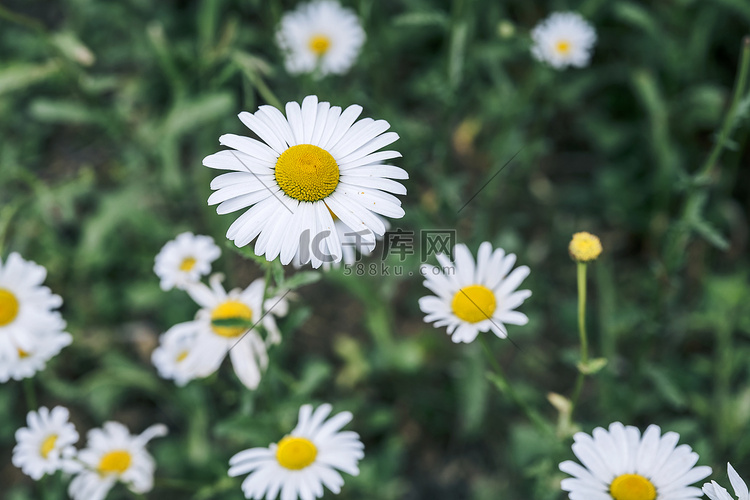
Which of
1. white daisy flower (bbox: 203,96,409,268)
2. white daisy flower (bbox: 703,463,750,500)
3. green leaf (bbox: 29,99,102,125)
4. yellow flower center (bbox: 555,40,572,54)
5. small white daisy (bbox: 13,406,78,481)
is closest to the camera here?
white daisy flower (bbox: 703,463,750,500)

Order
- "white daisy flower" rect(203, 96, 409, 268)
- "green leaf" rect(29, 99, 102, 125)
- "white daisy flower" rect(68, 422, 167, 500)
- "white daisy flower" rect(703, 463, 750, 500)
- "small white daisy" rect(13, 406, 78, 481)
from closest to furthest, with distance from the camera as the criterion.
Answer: "white daisy flower" rect(703, 463, 750, 500) < "white daisy flower" rect(203, 96, 409, 268) < "small white daisy" rect(13, 406, 78, 481) < "white daisy flower" rect(68, 422, 167, 500) < "green leaf" rect(29, 99, 102, 125)

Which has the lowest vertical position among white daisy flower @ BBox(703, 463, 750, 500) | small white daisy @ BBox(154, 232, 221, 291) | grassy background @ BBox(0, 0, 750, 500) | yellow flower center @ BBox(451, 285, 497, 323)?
white daisy flower @ BBox(703, 463, 750, 500)

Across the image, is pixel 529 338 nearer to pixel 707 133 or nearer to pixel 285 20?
pixel 707 133

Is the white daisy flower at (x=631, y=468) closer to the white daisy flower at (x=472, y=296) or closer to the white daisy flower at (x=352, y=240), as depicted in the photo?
the white daisy flower at (x=472, y=296)

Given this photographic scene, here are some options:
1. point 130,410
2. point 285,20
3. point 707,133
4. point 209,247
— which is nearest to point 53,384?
point 130,410

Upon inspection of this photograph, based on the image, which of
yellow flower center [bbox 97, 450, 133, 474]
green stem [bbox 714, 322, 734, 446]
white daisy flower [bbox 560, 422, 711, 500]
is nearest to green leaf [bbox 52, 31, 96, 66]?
yellow flower center [bbox 97, 450, 133, 474]

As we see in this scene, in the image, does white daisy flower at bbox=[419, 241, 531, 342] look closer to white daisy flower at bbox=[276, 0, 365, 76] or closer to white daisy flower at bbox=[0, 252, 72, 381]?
white daisy flower at bbox=[0, 252, 72, 381]

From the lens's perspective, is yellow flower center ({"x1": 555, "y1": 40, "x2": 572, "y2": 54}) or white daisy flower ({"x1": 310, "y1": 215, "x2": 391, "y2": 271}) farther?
yellow flower center ({"x1": 555, "y1": 40, "x2": 572, "y2": 54})
